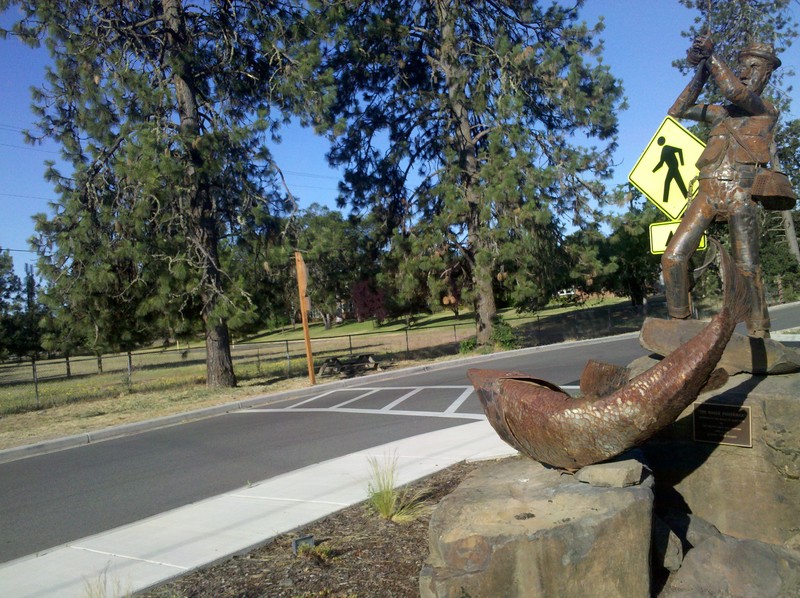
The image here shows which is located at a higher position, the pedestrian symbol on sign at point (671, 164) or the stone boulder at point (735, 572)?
the pedestrian symbol on sign at point (671, 164)

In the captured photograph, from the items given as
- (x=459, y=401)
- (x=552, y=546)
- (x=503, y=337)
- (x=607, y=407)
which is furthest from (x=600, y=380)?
(x=503, y=337)

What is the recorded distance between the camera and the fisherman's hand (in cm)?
525

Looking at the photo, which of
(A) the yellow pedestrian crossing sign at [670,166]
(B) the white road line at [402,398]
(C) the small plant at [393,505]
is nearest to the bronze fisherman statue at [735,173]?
(A) the yellow pedestrian crossing sign at [670,166]

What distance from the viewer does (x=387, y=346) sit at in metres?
→ 32.6

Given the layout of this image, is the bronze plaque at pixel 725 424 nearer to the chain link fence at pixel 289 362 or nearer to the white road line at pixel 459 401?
the white road line at pixel 459 401

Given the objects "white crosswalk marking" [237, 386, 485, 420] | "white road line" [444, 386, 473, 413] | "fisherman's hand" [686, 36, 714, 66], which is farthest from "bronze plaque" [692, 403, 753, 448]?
"white road line" [444, 386, 473, 413]

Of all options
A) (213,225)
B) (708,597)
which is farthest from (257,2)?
(708,597)

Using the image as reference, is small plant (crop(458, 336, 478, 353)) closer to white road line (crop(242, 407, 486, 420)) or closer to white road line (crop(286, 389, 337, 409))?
white road line (crop(286, 389, 337, 409))

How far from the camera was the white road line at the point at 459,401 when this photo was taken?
39.7ft

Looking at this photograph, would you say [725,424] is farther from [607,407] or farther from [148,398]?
[148,398]

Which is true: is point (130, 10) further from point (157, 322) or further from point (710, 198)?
point (710, 198)

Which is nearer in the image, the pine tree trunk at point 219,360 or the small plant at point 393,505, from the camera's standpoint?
the small plant at point 393,505

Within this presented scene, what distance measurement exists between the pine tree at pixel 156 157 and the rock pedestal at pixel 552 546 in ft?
45.9

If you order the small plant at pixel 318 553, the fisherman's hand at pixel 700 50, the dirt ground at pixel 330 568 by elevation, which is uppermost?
the fisherman's hand at pixel 700 50
